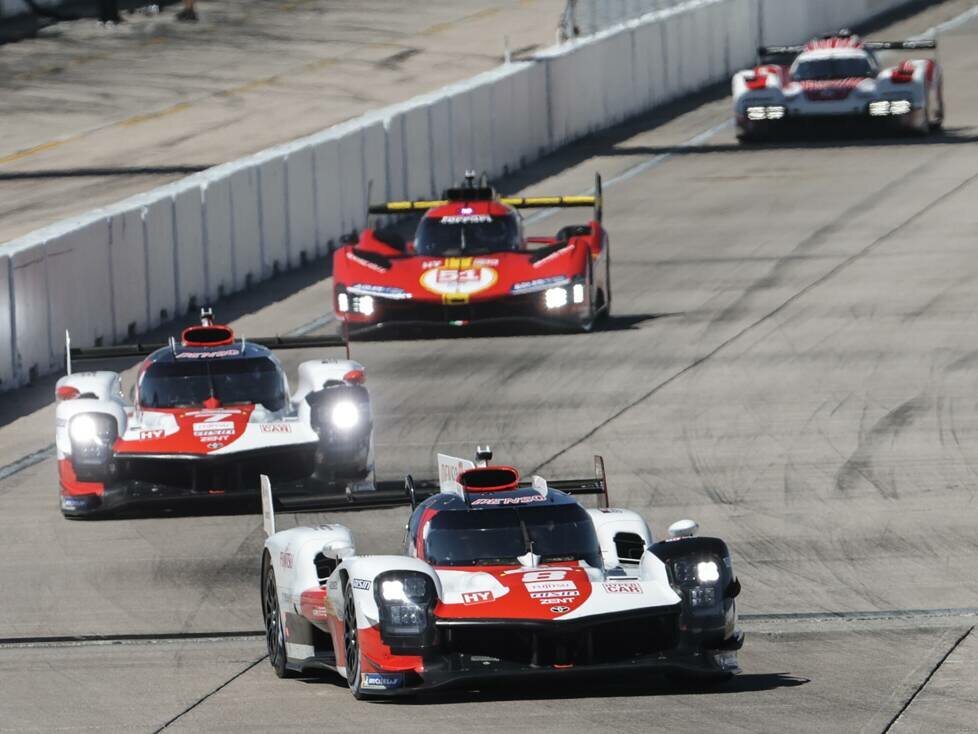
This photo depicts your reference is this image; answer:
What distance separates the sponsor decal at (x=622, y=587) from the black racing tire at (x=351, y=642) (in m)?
1.35

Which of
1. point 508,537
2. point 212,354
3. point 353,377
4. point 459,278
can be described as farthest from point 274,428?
point 459,278

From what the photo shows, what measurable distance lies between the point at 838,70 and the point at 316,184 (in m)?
11.9

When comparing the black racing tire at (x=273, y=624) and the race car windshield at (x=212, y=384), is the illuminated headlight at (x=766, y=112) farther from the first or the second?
the black racing tire at (x=273, y=624)

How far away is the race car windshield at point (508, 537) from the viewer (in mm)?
13617

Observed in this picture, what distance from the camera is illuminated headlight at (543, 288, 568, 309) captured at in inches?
1049

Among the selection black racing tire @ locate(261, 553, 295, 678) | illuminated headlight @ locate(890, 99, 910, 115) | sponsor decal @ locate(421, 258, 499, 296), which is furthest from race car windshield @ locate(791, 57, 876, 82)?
black racing tire @ locate(261, 553, 295, 678)

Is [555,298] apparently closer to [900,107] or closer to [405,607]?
[405,607]

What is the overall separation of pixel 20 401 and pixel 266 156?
27.8ft

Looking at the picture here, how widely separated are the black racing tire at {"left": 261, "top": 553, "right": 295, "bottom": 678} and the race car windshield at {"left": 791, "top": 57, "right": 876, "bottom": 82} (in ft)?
91.8

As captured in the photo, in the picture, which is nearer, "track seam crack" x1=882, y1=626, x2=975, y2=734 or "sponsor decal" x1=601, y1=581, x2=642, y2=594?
"track seam crack" x1=882, y1=626, x2=975, y2=734

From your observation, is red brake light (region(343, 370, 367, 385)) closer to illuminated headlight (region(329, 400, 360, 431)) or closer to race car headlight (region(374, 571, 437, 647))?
illuminated headlight (region(329, 400, 360, 431))

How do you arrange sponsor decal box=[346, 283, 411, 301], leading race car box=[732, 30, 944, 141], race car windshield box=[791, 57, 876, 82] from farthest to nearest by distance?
1. race car windshield box=[791, 57, 876, 82]
2. leading race car box=[732, 30, 944, 141]
3. sponsor decal box=[346, 283, 411, 301]

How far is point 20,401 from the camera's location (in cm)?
2441

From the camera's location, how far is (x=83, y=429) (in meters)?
19.3
